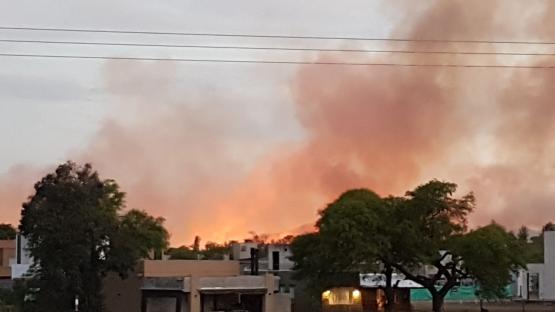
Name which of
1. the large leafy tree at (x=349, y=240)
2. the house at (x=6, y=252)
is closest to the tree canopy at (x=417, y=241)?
the large leafy tree at (x=349, y=240)

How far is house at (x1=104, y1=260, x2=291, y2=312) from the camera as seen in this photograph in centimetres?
5978

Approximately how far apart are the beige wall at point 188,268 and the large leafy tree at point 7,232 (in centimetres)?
8981

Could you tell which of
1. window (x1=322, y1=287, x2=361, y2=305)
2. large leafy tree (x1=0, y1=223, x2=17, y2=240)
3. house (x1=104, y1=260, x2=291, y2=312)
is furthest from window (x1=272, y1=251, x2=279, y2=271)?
large leafy tree (x1=0, y1=223, x2=17, y2=240)

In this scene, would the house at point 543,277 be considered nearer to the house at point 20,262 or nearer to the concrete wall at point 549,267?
the concrete wall at point 549,267

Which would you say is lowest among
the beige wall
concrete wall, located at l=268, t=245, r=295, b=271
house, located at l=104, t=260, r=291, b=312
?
house, located at l=104, t=260, r=291, b=312

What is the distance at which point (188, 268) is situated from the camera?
6544 centimetres

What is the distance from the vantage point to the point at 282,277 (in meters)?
79.1

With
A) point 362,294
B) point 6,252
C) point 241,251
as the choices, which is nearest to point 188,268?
point 362,294

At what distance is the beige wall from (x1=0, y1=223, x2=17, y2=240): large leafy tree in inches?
3536

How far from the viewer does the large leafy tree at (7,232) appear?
14950 centimetres

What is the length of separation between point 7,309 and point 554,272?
4981 centimetres

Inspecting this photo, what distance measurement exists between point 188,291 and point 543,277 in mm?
42152

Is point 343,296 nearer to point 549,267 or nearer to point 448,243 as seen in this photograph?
point 448,243

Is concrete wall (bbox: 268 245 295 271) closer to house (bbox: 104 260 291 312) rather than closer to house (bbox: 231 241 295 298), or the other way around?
house (bbox: 231 241 295 298)
